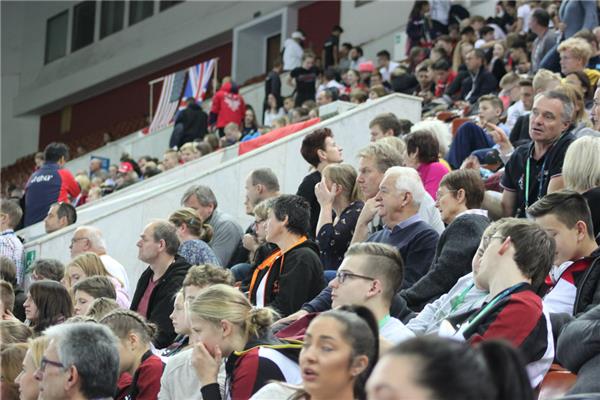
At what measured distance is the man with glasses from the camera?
18.1ft

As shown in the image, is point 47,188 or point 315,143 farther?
point 47,188

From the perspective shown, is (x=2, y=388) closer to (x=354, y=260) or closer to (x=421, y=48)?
(x=354, y=260)

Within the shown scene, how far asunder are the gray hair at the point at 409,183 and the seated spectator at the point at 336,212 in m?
0.90

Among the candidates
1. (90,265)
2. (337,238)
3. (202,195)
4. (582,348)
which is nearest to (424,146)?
(337,238)

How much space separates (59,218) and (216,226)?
2341 millimetres

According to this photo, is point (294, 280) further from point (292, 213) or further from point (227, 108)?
point (227, 108)

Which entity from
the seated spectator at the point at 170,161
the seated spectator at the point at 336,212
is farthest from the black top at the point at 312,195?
the seated spectator at the point at 170,161

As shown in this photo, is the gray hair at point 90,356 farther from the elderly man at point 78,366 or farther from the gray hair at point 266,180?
the gray hair at point 266,180

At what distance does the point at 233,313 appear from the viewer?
18.8 ft

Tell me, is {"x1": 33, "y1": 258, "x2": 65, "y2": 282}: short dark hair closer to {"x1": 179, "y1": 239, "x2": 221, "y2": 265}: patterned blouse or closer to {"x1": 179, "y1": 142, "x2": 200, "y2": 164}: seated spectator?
{"x1": 179, "y1": 239, "x2": 221, "y2": 265}: patterned blouse

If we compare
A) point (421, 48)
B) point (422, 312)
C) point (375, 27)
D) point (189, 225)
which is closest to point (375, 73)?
point (421, 48)

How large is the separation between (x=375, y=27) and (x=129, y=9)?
10235 millimetres

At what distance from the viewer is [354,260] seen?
5590 mm

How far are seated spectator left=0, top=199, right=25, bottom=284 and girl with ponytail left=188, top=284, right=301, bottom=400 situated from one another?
5042 mm
